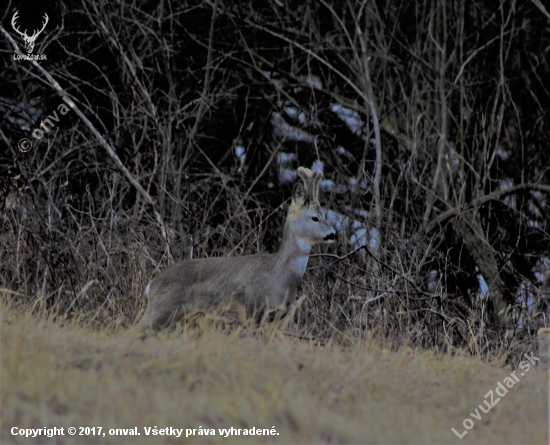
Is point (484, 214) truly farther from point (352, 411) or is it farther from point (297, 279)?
point (352, 411)

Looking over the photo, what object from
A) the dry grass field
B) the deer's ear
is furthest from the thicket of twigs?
the dry grass field

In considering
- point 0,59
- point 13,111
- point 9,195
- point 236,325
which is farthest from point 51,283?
point 0,59

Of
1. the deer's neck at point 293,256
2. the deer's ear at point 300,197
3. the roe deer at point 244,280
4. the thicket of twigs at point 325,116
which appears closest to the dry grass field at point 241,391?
the roe deer at point 244,280

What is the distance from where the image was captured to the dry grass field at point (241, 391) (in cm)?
371

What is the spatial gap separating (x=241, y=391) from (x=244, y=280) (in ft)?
5.98

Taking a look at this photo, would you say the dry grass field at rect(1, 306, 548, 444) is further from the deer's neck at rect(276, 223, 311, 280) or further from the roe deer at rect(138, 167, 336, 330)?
the deer's neck at rect(276, 223, 311, 280)

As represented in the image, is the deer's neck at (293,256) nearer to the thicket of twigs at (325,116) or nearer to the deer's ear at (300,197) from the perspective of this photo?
the deer's ear at (300,197)

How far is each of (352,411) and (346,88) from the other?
10.9m

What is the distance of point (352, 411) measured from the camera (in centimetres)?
406

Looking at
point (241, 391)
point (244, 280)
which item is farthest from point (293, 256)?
point (241, 391)

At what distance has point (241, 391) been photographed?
162 inches

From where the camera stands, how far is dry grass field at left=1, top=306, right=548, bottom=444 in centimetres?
371

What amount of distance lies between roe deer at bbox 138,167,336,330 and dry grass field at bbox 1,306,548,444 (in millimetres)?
471

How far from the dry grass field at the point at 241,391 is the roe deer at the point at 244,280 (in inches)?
18.6
